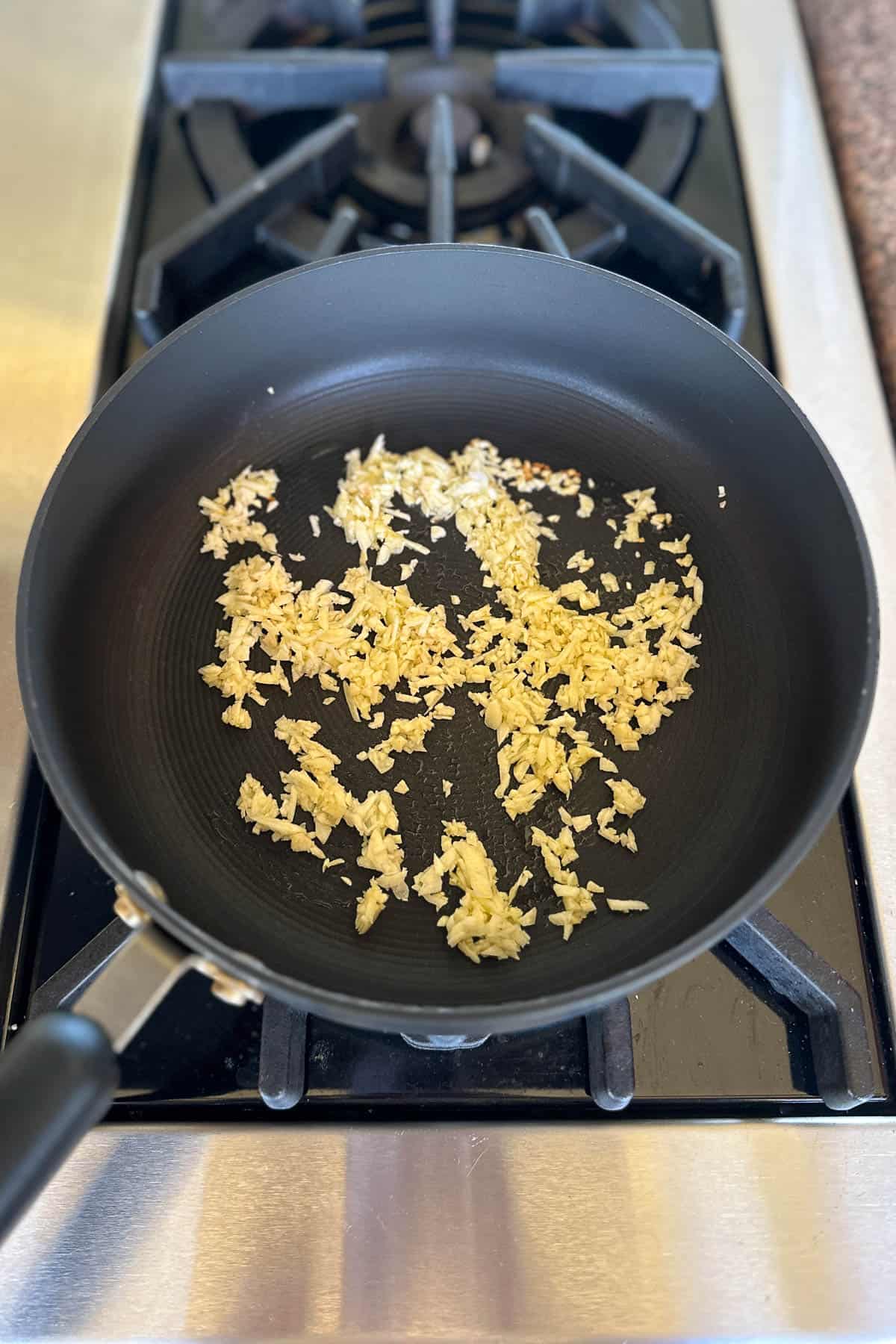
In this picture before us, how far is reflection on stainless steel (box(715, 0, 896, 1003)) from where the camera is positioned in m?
0.84

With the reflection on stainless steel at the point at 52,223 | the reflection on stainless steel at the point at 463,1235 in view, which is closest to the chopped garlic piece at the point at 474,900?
the reflection on stainless steel at the point at 463,1235

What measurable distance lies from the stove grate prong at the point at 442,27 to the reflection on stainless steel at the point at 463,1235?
3.75 feet

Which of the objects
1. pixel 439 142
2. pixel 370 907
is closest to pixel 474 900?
pixel 370 907

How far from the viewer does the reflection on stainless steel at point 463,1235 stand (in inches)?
Answer: 25.8

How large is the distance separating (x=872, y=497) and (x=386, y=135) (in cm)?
68

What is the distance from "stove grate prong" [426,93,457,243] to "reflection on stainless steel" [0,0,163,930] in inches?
13.5

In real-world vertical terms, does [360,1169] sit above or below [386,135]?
below

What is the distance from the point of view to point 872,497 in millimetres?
955

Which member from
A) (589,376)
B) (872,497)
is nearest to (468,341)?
(589,376)

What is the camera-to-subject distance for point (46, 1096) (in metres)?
0.53

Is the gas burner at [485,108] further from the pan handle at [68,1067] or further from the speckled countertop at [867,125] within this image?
the pan handle at [68,1067]

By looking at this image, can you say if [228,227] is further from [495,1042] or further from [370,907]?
[495,1042]

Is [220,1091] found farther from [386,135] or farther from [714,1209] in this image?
[386,135]

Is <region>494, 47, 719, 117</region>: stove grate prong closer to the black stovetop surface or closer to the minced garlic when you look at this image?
the minced garlic
